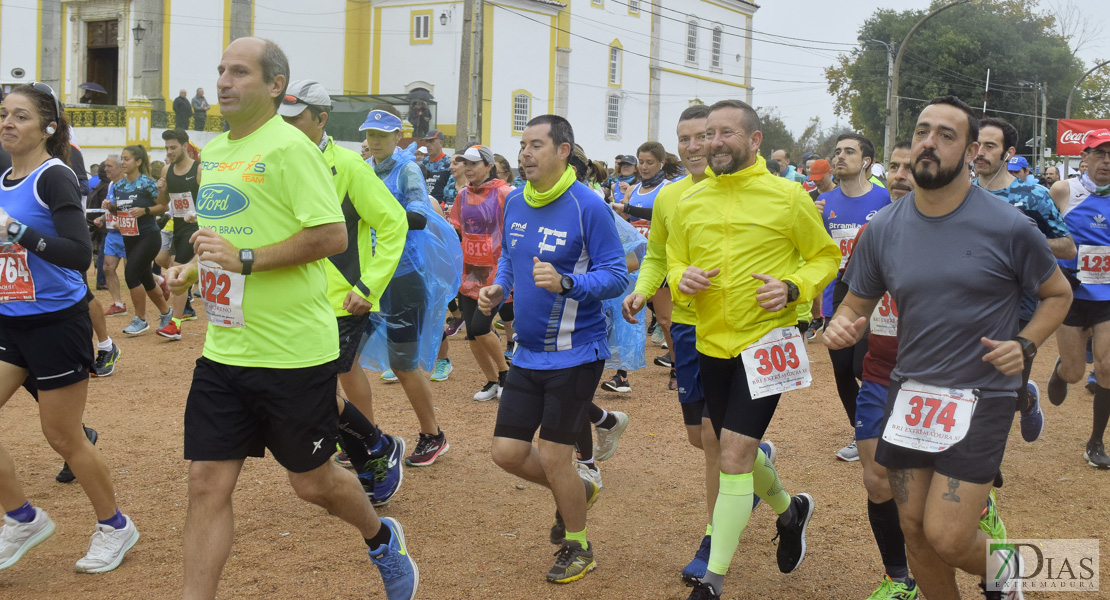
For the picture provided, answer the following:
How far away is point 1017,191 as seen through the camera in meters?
5.53

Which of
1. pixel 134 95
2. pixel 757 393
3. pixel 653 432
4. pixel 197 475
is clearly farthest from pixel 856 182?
pixel 134 95

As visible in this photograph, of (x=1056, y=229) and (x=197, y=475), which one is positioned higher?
(x=1056, y=229)

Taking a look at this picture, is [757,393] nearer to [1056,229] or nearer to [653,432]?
[1056,229]

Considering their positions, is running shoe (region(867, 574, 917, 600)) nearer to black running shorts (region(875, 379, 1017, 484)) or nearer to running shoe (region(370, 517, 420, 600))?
black running shorts (region(875, 379, 1017, 484))

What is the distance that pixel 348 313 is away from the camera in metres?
5.00

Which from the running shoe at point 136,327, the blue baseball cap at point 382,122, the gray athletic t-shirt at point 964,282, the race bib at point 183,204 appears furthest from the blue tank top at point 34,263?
the running shoe at point 136,327

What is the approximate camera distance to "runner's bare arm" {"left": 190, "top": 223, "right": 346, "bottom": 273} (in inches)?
134

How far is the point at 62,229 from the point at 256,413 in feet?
5.14

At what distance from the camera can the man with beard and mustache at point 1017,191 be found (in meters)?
5.30

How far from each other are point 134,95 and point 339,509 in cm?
3589

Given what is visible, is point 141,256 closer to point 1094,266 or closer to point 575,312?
A: point 575,312

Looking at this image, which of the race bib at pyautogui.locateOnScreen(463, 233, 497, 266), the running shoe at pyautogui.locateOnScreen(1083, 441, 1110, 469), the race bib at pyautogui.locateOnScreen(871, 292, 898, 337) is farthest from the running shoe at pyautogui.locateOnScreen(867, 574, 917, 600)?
the race bib at pyautogui.locateOnScreen(463, 233, 497, 266)

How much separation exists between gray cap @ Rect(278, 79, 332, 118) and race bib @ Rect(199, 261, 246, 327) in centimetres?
172

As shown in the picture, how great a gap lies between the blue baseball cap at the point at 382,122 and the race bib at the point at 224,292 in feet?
10.5
